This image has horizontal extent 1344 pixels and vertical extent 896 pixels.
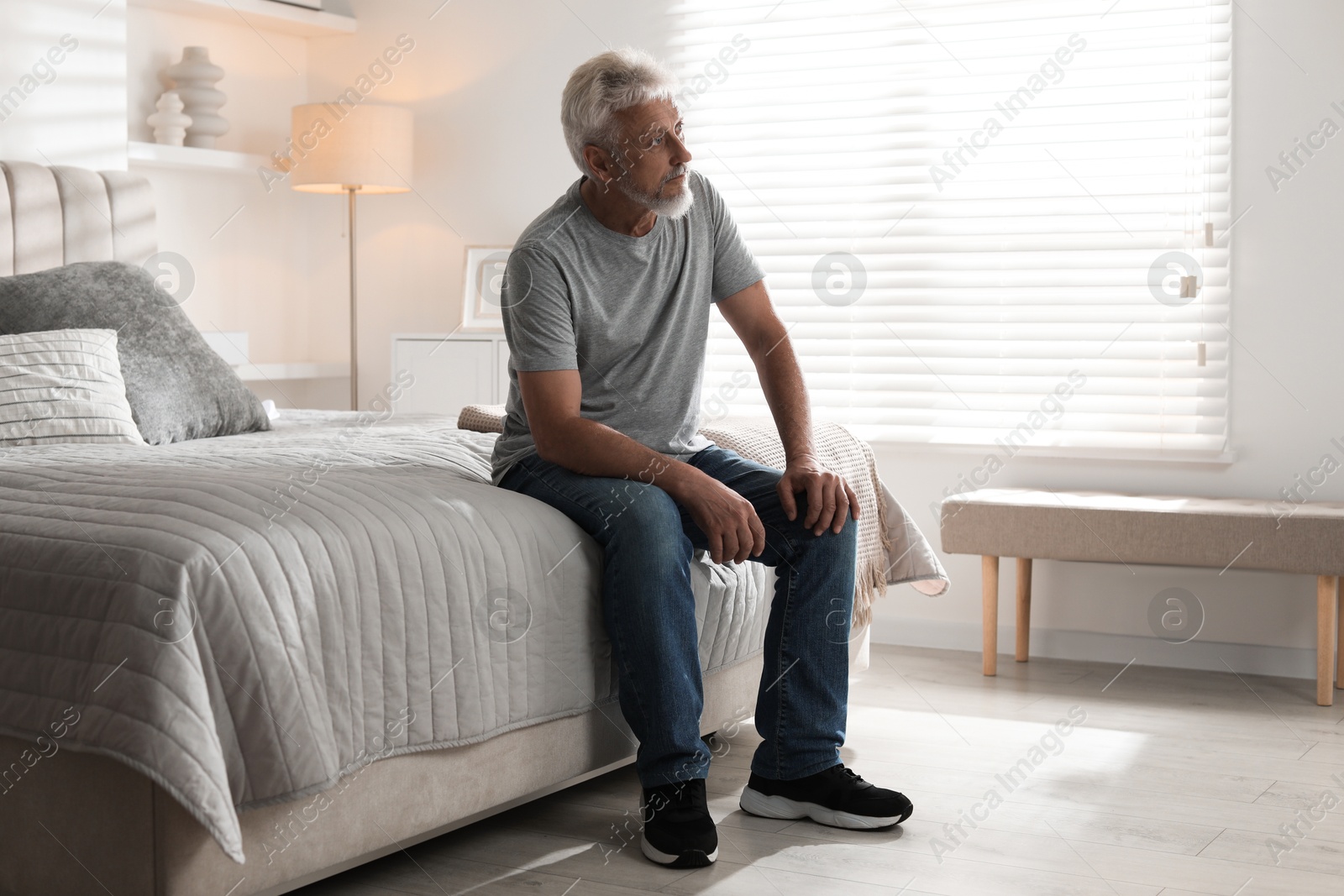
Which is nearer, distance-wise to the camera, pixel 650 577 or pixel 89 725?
pixel 89 725

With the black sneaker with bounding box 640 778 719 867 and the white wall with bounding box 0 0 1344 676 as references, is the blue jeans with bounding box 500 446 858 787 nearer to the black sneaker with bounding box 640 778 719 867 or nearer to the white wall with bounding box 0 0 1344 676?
the black sneaker with bounding box 640 778 719 867

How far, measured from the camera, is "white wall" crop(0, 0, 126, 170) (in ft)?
10.9

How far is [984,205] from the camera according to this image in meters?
3.61

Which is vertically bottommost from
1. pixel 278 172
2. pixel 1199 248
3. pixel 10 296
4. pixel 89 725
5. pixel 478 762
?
pixel 478 762

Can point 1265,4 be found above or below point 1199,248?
above

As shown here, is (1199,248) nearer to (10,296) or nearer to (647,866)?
(647,866)

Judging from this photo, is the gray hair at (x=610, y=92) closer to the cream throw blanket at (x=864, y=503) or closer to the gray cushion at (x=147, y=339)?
the cream throw blanket at (x=864, y=503)

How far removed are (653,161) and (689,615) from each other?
2.32 ft

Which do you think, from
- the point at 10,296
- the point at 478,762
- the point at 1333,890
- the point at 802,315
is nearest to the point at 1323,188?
the point at 802,315

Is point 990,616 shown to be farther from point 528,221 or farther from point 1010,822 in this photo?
point 528,221

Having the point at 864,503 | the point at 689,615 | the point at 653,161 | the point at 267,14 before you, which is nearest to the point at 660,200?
the point at 653,161

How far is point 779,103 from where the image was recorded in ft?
12.7

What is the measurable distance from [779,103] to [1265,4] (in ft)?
4.28

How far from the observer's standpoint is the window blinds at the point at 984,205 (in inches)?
133
